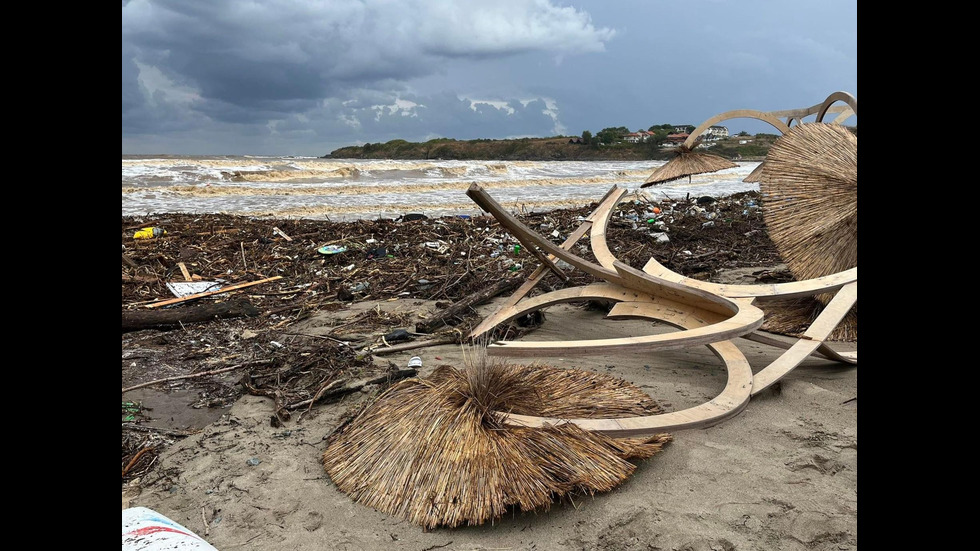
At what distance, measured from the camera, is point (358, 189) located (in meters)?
19.0

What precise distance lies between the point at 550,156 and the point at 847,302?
43843 mm

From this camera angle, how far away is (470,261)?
660 centimetres

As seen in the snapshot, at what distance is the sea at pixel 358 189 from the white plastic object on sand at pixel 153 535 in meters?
9.39

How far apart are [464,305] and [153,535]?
323cm

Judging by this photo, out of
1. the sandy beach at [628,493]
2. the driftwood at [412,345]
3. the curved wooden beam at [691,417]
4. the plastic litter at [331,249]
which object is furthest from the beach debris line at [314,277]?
the curved wooden beam at [691,417]

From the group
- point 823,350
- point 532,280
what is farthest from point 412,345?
point 823,350

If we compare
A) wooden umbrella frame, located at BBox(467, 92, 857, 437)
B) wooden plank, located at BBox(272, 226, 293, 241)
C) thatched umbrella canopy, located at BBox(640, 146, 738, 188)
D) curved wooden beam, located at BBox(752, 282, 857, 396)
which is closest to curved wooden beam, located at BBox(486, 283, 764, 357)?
wooden umbrella frame, located at BBox(467, 92, 857, 437)

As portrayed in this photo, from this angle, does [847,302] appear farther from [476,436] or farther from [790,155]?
[476,436]

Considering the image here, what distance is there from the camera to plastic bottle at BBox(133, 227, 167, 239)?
798cm

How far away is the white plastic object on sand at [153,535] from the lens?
1.74 metres

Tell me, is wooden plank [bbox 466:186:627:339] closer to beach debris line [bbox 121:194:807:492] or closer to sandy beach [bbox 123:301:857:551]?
beach debris line [bbox 121:194:807:492]

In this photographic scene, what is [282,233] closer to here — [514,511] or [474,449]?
[474,449]

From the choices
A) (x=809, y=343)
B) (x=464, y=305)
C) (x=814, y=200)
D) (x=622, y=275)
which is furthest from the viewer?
(x=464, y=305)
